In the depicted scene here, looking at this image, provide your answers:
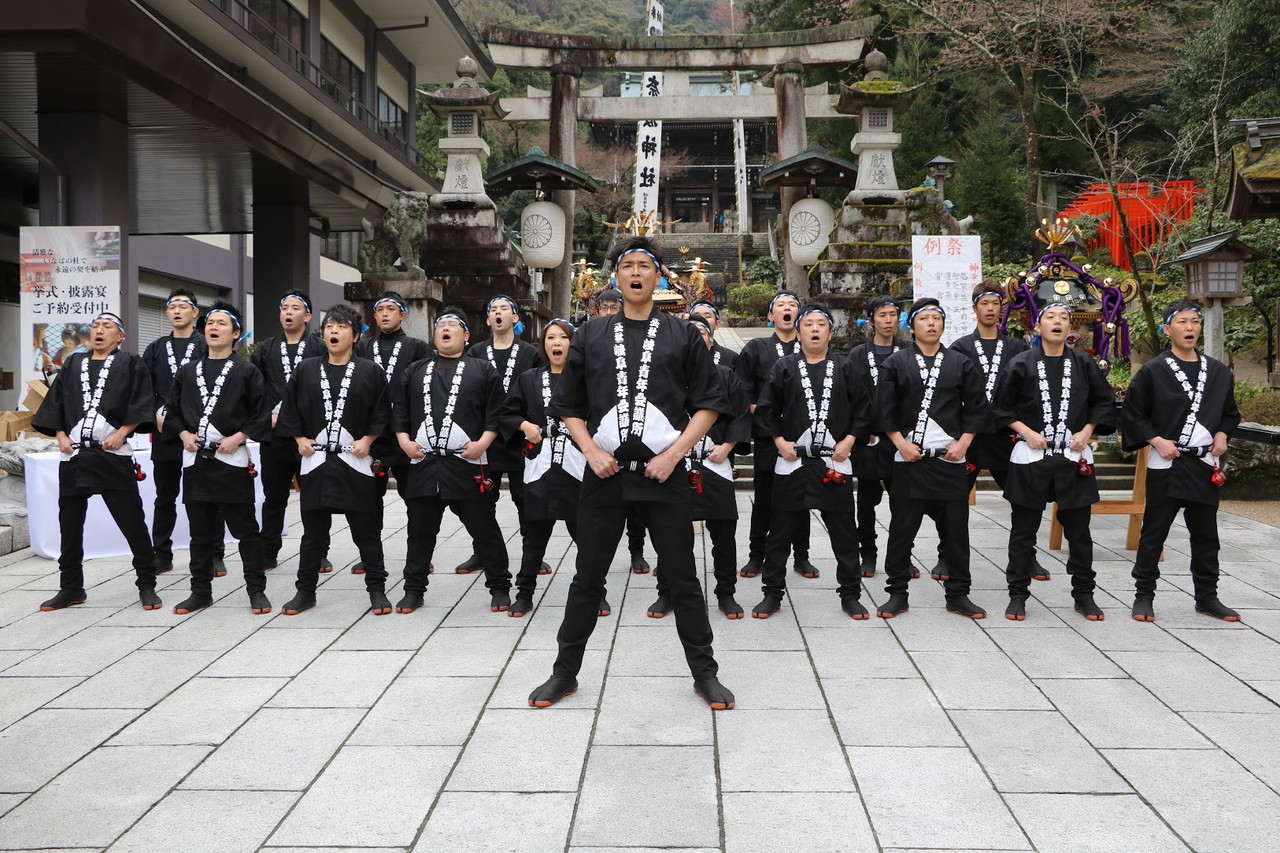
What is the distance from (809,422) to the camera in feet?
19.3

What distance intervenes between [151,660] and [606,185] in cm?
3537

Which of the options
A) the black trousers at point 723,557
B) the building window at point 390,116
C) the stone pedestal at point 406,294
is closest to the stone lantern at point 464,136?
the stone pedestal at point 406,294

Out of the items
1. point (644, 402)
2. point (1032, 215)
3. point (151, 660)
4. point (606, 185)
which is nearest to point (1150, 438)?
point (644, 402)

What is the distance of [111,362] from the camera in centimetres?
620

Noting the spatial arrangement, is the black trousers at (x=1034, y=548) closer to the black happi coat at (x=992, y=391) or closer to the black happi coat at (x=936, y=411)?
the black happi coat at (x=936, y=411)

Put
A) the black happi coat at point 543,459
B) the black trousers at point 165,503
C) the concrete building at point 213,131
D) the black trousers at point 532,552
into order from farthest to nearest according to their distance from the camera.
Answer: the concrete building at point 213,131 → the black trousers at point 165,503 → the black trousers at point 532,552 → the black happi coat at point 543,459

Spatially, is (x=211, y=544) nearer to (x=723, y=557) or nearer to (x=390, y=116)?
(x=723, y=557)

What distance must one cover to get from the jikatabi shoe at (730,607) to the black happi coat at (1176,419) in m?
2.49

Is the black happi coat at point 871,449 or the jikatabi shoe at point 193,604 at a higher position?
the black happi coat at point 871,449

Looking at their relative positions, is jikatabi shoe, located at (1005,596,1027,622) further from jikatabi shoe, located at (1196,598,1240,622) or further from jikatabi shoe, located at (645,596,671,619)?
jikatabi shoe, located at (645,596,671,619)

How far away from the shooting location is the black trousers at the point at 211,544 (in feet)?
19.7

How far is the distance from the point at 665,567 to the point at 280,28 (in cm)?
1836

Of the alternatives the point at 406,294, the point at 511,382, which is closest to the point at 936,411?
the point at 511,382

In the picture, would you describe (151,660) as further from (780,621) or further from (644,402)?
(780,621)
